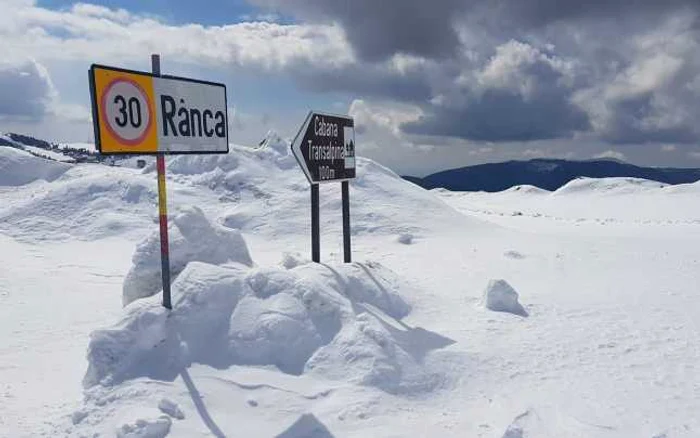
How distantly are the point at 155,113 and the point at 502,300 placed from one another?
6776 millimetres

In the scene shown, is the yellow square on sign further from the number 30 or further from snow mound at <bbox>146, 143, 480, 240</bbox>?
snow mound at <bbox>146, 143, 480, 240</bbox>

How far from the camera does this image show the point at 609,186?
61469 millimetres

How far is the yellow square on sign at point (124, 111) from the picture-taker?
654 cm

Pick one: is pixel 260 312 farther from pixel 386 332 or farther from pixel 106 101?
pixel 106 101

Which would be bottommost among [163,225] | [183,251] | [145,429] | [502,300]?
[145,429]

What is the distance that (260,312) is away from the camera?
7406mm

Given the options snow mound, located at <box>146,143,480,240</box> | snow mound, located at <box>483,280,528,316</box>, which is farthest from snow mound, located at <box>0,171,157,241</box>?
snow mound, located at <box>483,280,528,316</box>

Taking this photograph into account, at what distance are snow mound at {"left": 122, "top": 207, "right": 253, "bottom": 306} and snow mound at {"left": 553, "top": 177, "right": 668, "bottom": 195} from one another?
56.2 meters

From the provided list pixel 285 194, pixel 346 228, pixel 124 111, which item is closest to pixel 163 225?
pixel 124 111

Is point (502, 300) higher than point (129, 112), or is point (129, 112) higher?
point (129, 112)

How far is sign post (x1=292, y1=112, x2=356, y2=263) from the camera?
10.6 meters

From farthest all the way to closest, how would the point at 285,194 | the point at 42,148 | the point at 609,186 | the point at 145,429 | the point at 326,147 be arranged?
1. the point at 42,148
2. the point at 609,186
3. the point at 285,194
4. the point at 326,147
5. the point at 145,429

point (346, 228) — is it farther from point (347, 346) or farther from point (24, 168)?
point (24, 168)

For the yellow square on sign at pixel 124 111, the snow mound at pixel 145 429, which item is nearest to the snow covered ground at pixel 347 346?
the snow mound at pixel 145 429
